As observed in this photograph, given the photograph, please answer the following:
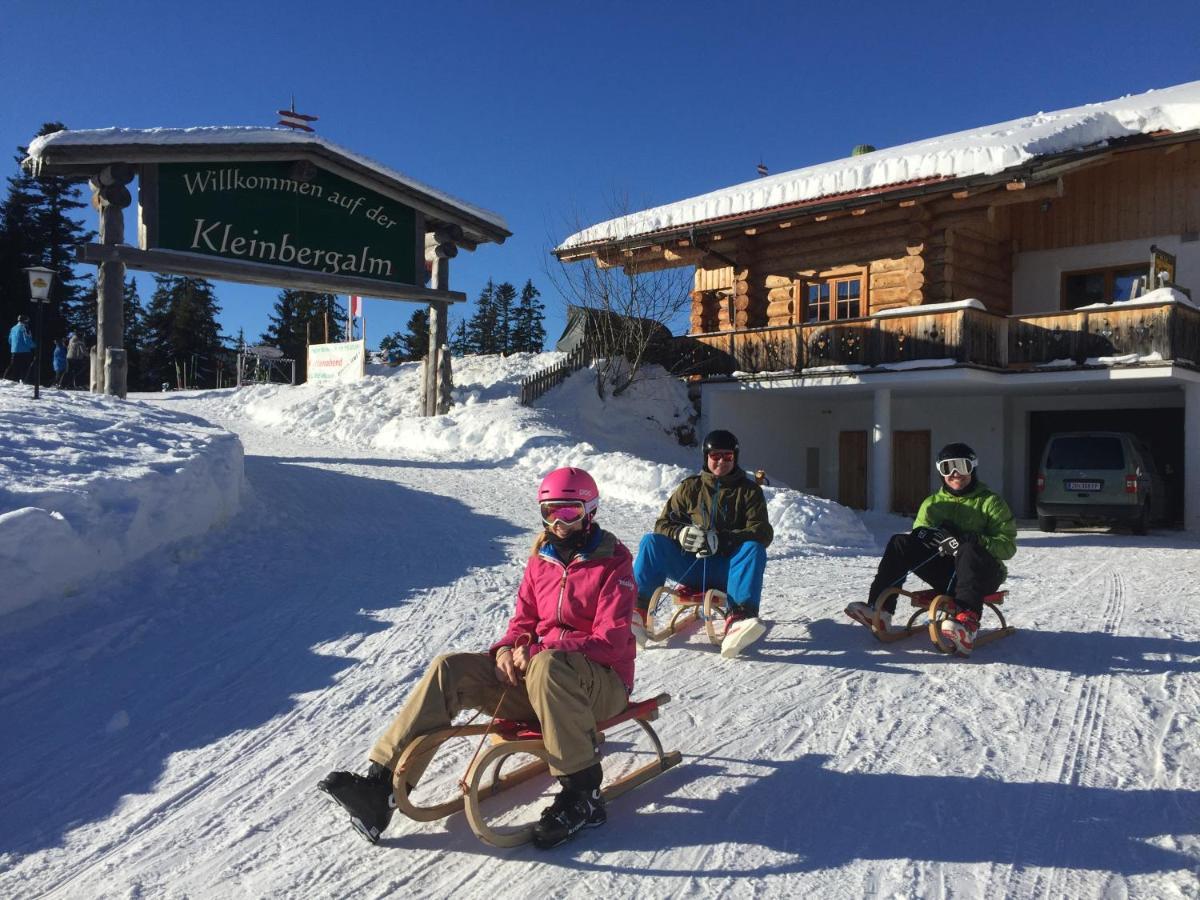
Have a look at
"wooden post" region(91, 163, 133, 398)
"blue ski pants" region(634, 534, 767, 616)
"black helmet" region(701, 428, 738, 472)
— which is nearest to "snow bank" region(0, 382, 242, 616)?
"wooden post" region(91, 163, 133, 398)

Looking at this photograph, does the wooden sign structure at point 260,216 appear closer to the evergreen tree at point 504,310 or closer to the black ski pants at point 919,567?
the black ski pants at point 919,567

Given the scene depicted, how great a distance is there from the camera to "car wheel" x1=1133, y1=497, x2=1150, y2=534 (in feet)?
42.6

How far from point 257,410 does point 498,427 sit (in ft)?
26.3

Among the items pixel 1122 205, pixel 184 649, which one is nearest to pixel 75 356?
pixel 184 649

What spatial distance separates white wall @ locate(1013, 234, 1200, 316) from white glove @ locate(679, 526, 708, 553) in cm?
1490

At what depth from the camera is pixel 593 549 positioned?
12.1 ft

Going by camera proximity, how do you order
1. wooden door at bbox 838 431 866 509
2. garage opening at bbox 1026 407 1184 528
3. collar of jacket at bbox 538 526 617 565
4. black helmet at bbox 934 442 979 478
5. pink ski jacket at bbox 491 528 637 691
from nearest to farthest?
1. pink ski jacket at bbox 491 528 637 691
2. collar of jacket at bbox 538 526 617 565
3. black helmet at bbox 934 442 979 478
4. garage opening at bbox 1026 407 1184 528
5. wooden door at bbox 838 431 866 509

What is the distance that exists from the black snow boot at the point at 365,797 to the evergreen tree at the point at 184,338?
169ft

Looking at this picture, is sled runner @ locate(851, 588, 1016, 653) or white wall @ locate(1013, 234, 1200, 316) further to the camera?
white wall @ locate(1013, 234, 1200, 316)

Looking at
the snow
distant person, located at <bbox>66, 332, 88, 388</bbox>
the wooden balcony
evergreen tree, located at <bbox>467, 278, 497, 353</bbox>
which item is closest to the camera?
the wooden balcony

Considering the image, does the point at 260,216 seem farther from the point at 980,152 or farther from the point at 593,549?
the point at 980,152

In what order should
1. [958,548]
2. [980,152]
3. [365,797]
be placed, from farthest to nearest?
[980,152] < [958,548] < [365,797]

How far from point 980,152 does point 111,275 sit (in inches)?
558

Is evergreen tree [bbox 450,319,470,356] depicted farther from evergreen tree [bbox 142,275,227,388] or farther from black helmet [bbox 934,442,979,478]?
black helmet [bbox 934,442,979,478]
